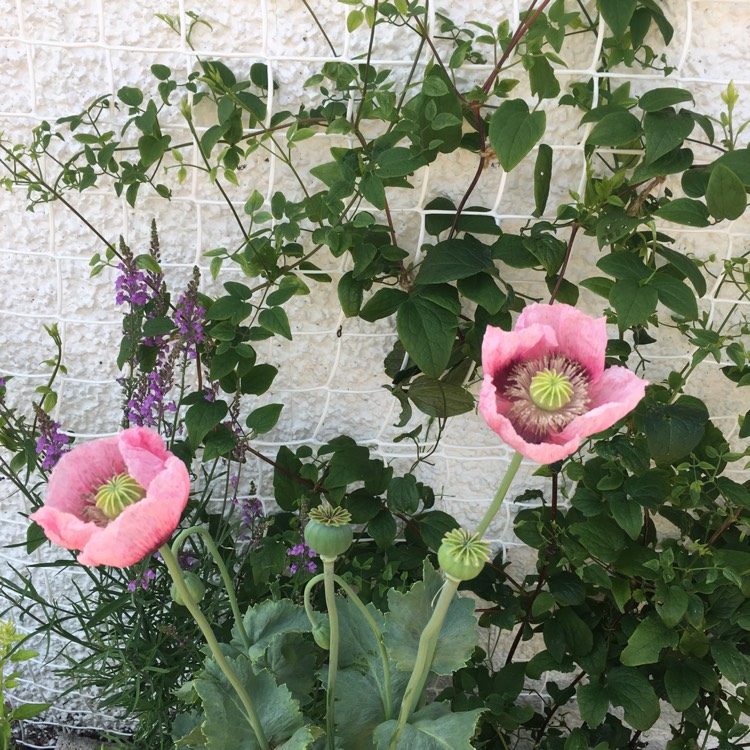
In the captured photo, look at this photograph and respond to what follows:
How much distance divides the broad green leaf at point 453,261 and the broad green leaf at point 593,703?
64 centimetres

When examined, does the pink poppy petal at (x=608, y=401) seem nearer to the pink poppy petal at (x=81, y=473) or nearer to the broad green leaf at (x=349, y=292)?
the pink poppy petal at (x=81, y=473)

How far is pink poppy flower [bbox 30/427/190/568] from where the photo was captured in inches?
19.8

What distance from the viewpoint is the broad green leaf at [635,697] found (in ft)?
3.57

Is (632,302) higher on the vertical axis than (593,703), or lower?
higher

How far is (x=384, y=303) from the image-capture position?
105cm

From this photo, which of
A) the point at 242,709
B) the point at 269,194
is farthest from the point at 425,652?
the point at 269,194

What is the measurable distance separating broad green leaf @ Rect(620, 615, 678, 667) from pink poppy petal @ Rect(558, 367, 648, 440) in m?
0.62

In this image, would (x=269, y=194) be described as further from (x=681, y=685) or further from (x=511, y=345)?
(x=681, y=685)

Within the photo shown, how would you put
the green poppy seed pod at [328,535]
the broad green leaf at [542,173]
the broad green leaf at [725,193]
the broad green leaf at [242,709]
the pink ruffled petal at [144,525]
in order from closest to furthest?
the pink ruffled petal at [144,525], the green poppy seed pod at [328,535], the broad green leaf at [242,709], the broad green leaf at [725,193], the broad green leaf at [542,173]

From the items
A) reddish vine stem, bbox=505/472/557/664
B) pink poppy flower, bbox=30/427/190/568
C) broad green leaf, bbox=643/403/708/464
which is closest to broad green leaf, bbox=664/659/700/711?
reddish vine stem, bbox=505/472/557/664

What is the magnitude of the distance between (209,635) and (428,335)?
21.0 inches

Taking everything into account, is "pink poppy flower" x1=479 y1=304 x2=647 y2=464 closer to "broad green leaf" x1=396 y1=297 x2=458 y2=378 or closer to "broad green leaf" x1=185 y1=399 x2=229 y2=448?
"broad green leaf" x1=396 y1=297 x2=458 y2=378

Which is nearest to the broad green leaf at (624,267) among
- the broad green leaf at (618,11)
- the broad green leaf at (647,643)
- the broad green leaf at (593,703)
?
the broad green leaf at (618,11)

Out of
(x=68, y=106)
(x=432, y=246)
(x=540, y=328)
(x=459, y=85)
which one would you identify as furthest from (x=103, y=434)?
(x=540, y=328)
